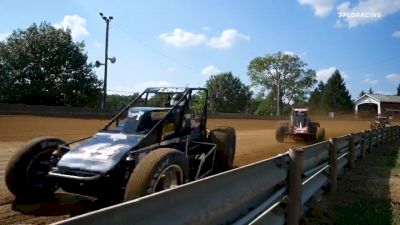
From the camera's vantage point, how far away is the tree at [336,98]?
8706 centimetres

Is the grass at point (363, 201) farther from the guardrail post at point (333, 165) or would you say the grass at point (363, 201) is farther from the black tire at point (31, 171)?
the black tire at point (31, 171)

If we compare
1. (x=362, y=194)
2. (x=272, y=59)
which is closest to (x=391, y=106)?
(x=272, y=59)

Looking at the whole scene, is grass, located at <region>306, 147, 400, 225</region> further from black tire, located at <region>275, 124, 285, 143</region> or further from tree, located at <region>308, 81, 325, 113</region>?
tree, located at <region>308, 81, 325, 113</region>

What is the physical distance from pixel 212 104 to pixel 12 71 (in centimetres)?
6710

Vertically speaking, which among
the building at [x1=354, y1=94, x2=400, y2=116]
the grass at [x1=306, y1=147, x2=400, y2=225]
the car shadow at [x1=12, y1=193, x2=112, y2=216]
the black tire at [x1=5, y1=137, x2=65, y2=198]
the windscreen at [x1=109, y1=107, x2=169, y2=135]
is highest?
the building at [x1=354, y1=94, x2=400, y2=116]

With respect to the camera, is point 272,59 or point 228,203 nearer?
point 228,203

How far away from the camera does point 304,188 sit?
17.9ft

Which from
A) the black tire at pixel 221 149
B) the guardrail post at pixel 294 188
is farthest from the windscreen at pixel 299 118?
the guardrail post at pixel 294 188

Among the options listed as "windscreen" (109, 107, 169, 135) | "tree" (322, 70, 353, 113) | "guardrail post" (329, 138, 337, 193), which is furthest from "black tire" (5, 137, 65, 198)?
"tree" (322, 70, 353, 113)

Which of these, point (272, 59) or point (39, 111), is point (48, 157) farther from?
point (272, 59)

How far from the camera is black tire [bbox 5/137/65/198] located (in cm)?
645

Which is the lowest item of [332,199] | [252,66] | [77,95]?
[332,199]

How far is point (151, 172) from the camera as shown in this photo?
5.23 m

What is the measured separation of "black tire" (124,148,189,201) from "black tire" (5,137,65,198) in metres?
1.89
